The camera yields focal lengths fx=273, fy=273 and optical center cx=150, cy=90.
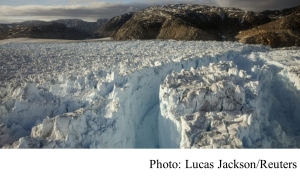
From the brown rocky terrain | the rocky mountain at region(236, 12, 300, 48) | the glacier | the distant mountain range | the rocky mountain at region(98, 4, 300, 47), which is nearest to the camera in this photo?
the glacier

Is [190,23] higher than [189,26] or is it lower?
higher

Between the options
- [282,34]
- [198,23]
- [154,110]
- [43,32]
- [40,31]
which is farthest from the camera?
[43,32]

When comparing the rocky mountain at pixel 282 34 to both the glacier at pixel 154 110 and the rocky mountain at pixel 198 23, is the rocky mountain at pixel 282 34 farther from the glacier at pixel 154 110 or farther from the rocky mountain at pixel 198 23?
the glacier at pixel 154 110

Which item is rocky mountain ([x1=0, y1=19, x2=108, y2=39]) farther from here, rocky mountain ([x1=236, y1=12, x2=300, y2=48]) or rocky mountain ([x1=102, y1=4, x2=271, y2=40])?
rocky mountain ([x1=236, y1=12, x2=300, y2=48])

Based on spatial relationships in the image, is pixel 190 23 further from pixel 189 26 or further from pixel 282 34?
pixel 282 34

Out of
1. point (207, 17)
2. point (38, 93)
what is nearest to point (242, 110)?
point (38, 93)

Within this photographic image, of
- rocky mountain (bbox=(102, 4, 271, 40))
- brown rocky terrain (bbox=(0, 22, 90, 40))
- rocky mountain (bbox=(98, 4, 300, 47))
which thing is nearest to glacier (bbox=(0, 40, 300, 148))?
rocky mountain (bbox=(98, 4, 300, 47))

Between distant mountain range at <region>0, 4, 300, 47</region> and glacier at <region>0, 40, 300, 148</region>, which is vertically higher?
distant mountain range at <region>0, 4, 300, 47</region>

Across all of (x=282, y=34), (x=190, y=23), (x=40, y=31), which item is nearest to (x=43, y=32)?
(x=40, y=31)

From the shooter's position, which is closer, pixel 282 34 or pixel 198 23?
pixel 282 34

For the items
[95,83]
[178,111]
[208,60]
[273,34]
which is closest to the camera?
[178,111]

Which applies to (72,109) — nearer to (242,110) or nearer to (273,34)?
(242,110)
